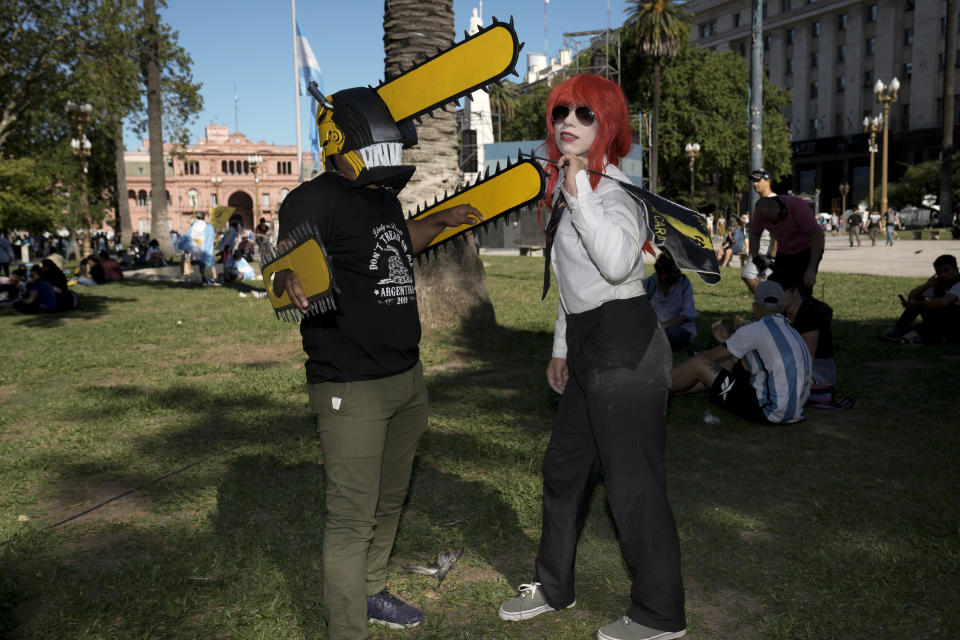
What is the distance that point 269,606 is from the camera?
10.2 feet

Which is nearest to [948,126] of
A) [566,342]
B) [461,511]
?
[461,511]

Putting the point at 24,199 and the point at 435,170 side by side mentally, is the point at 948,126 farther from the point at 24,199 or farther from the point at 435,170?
the point at 24,199

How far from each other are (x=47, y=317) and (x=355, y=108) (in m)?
12.7

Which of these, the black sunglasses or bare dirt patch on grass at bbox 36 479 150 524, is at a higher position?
the black sunglasses

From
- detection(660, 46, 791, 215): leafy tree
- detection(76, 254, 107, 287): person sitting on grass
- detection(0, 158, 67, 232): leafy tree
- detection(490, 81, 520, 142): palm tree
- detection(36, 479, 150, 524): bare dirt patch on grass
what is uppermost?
detection(490, 81, 520, 142): palm tree

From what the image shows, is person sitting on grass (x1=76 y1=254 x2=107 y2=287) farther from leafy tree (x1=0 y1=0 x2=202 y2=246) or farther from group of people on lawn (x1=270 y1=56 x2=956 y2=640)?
group of people on lawn (x1=270 y1=56 x2=956 y2=640)

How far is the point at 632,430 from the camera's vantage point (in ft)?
8.25

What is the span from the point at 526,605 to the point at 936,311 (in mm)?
7573

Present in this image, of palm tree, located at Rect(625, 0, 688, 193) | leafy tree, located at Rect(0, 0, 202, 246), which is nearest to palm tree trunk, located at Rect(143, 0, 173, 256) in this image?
leafy tree, located at Rect(0, 0, 202, 246)

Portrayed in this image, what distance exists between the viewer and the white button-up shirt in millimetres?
2361

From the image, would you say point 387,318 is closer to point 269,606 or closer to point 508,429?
point 269,606

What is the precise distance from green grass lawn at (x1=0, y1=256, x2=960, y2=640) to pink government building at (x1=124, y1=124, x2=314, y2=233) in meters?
107

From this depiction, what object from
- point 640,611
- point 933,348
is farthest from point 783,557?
point 933,348

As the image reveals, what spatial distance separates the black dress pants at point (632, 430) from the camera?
8.20ft
